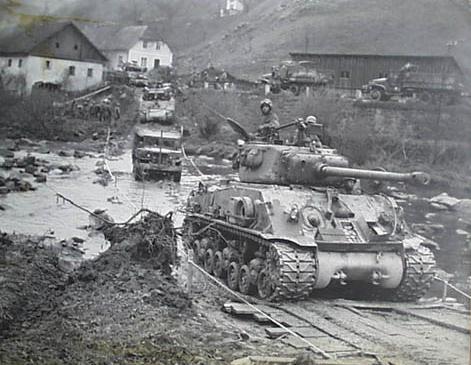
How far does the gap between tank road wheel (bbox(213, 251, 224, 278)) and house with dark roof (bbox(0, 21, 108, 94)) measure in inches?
105

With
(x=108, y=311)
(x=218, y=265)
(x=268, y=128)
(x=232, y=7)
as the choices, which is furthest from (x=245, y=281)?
(x=232, y=7)

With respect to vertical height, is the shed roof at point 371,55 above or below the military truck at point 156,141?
above

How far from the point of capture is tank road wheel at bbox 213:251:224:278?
849cm

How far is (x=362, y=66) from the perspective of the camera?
11.4 meters

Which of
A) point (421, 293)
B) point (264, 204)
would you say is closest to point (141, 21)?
point (264, 204)

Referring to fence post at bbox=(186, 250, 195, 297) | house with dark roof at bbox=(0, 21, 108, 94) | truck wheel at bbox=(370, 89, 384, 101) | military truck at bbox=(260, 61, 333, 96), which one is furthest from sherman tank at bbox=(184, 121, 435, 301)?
truck wheel at bbox=(370, 89, 384, 101)

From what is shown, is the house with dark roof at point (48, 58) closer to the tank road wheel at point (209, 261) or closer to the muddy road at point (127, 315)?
the muddy road at point (127, 315)

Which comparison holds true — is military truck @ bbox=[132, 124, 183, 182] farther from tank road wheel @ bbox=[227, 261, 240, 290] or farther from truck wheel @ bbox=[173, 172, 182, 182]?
tank road wheel @ bbox=[227, 261, 240, 290]

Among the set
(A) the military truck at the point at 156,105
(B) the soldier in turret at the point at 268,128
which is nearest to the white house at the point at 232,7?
(A) the military truck at the point at 156,105

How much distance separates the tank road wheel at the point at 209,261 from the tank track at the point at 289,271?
1.44 metres

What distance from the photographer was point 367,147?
11.1 meters

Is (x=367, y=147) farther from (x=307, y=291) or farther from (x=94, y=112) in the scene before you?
(x=94, y=112)

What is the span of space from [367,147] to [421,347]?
18.4 ft

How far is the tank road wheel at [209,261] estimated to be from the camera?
8742 millimetres
